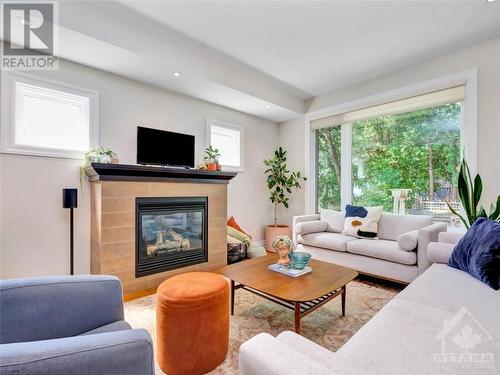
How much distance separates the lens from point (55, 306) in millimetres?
1105

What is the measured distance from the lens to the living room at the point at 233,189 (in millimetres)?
1087

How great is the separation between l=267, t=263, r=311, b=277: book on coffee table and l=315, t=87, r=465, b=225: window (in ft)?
7.46

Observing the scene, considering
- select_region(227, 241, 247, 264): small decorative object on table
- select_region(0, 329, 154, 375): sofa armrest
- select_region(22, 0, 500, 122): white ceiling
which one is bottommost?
select_region(227, 241, 247, 264): small decorative object on table

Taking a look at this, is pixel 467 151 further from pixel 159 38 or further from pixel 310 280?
pixel 159 38

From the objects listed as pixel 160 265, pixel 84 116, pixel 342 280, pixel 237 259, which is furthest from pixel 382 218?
pixel 84 116

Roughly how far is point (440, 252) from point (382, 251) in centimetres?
62

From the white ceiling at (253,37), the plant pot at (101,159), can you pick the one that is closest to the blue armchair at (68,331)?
the plant pot at (101,159)

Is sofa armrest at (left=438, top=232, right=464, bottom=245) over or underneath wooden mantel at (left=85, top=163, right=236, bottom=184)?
underneath

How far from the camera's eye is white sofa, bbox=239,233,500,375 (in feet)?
2.20

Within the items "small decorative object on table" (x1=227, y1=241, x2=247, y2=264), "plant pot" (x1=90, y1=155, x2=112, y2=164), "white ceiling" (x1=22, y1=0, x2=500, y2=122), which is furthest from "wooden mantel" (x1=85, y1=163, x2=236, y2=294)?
"white ceiling" (x1=22, y1=0, x2=500, y2=122)

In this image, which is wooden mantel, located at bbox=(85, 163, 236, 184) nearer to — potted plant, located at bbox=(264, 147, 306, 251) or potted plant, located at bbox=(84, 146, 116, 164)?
potted plant, located at bbox=(84, 146, 116, 164)

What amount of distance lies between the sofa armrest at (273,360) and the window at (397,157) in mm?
3440

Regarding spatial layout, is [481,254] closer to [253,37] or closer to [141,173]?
[253,37]

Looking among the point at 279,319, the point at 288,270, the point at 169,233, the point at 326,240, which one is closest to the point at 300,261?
the point at 288,270
